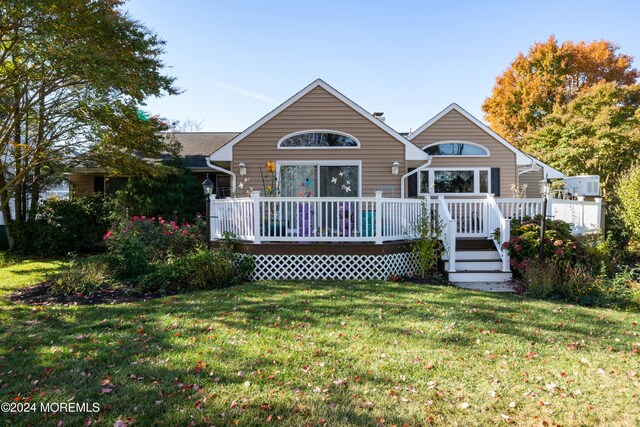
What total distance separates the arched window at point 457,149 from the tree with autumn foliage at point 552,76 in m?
13.7

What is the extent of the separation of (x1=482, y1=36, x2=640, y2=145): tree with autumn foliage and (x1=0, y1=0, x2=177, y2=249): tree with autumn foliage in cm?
2199

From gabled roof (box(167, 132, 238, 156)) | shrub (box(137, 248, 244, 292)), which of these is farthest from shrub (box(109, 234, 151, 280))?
gabled roof (box(167, 132, 238, 156))

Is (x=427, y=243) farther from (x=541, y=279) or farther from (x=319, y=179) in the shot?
(x=319, y=179)

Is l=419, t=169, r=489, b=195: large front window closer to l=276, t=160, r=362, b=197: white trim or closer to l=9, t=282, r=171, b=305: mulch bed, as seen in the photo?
l=276, t=160, r=362, b=197: white trim

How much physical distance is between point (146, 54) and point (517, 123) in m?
23.0

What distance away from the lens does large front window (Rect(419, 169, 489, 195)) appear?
12633 mm

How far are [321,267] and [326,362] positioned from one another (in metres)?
4.23

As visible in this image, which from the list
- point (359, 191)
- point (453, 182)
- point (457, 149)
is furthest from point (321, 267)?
point (457, 149)

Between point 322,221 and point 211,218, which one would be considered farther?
point 211,218

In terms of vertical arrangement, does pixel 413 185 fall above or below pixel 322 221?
above

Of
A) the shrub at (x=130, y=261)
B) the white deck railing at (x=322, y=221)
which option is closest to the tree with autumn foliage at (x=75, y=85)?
the shrub at (x=130, y=261)

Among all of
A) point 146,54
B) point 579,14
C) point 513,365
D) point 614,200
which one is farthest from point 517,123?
point 513,365

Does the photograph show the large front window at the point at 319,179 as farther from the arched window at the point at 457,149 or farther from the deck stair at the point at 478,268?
the deck stair at the point at 478,268

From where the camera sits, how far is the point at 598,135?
1784 cm
